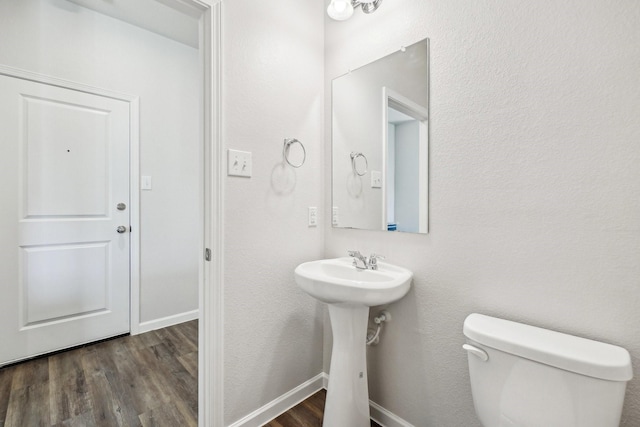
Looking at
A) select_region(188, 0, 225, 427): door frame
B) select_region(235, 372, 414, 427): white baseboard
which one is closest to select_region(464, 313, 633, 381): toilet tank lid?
select_region(235, 372, 414, 427): white baseboard

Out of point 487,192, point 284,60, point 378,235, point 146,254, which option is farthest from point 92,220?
point 487,192

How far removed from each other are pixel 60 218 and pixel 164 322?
114cm

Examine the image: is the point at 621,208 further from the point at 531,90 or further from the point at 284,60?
the point at 284,60

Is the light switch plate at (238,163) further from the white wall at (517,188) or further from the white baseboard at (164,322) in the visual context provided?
the white baseboard at (164,322)

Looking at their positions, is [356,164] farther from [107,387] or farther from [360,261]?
[107,387]

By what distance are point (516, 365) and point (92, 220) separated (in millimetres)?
2678

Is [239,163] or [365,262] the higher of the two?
[239,163]

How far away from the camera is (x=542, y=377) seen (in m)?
0.80

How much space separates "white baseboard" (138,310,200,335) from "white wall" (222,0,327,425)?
1493 millimetres

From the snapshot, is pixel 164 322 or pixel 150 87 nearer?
pixel 150 87

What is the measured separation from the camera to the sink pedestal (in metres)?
1.23

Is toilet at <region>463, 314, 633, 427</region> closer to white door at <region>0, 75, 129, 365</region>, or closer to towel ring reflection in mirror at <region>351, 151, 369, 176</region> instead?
towel ring reflection in mirror at <region>351, 151, 369, 176</region>

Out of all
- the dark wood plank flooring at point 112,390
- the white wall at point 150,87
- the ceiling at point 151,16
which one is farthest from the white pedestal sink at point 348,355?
the ceiling at point 151,16

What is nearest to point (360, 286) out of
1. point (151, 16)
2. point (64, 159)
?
point (64, 159)
